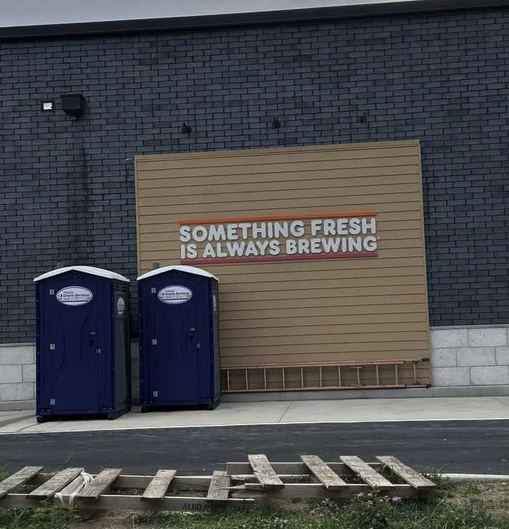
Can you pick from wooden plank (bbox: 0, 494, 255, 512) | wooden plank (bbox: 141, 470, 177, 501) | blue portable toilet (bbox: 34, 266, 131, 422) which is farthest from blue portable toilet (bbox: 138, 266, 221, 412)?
wooden plank (bbox: 0, 494, 255, 512)

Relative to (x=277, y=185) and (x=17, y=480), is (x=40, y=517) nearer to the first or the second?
(x=17, y=480)

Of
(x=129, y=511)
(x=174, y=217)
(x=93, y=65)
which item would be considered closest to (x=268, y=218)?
(x=174, y=217)

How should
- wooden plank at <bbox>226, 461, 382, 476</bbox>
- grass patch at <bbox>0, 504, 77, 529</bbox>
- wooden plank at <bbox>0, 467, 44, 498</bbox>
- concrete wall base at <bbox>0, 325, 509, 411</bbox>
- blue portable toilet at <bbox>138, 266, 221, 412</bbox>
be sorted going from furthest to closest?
concrete wall base at <bbox>0, 325, 509, 411</bbox>, blue portable toilet at <bbox>138, 266, 221, 412</bbox>, wooden plank at <bbox>226, 461, 382, 476</bbox>, wooden plank at <bbox>0, 467, 44, 498</bbox>, grass patch at <bbox>0, 504, 77, 529</bbox>

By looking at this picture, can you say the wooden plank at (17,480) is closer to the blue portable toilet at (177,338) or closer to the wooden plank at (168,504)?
the wooden plank at (168,504)

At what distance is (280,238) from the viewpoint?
16172mm

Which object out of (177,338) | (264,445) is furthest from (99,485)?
(177,338)

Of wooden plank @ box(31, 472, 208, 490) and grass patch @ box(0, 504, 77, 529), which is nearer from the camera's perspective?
grass patch @ box(0, 504, 77, 529)

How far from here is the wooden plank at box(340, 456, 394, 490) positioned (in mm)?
6902

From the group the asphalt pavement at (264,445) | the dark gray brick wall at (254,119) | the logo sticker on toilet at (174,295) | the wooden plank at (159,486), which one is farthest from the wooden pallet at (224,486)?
the dark gray brick wall at (254,119)

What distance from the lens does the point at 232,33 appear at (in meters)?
16.5

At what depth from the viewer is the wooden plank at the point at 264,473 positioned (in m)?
7.04

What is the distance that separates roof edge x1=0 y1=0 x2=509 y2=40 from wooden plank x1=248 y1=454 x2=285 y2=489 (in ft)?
33.3

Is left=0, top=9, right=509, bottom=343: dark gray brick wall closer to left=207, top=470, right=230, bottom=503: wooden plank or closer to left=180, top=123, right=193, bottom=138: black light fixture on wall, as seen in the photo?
left=180, top=123, right=193, bottom=138: black light fixture on wall

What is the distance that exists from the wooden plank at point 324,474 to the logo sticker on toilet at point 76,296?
6859mm
